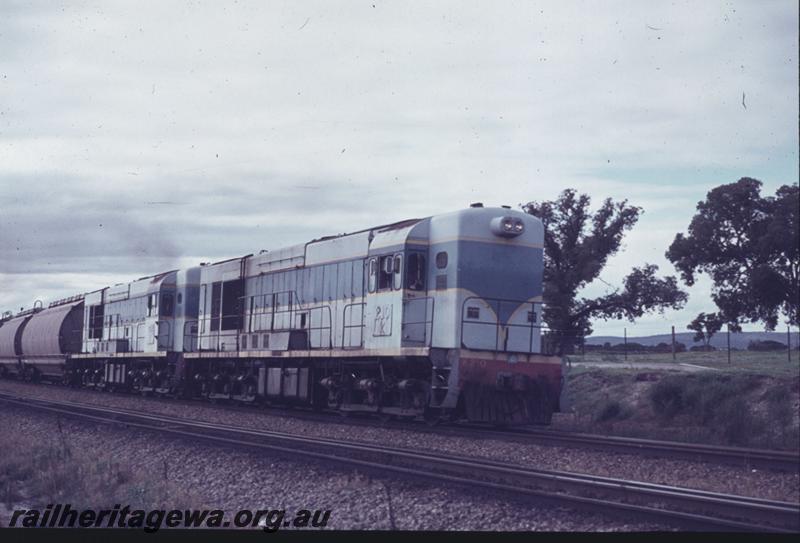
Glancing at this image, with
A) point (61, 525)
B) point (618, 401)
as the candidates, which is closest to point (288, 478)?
point (61, 525)

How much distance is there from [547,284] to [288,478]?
26.9 metres

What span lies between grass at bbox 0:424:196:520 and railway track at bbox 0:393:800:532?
2052mm

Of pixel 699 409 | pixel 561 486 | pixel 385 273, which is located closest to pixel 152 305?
pixel 385 273

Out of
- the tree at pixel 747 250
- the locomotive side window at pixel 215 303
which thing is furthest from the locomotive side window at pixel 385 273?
the tree at pixel 747 250

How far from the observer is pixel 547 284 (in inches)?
1470

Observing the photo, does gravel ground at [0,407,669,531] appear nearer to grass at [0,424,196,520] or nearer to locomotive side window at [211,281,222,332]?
grass at [0,424,196,520]

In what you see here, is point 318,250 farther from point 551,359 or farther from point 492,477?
point 492,477

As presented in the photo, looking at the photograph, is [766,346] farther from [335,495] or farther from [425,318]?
[335,495]

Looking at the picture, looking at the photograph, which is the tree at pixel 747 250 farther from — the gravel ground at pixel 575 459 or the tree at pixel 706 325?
the gravel ground at pixel 575 459

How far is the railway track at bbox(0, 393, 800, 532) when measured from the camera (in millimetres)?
8336

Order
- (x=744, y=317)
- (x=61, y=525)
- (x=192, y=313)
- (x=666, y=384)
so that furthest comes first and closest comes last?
(x=744, y=317) < (x=192, y=313) < (x=666, y=384) < (x=61, y=525)

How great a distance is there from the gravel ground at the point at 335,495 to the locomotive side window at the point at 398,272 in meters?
5.04

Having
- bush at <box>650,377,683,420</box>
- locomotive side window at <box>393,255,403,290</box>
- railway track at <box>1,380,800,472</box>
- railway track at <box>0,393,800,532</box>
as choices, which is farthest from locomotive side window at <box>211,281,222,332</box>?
bush at <box>650,377,683,420</box>

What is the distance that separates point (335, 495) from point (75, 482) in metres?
3.91
